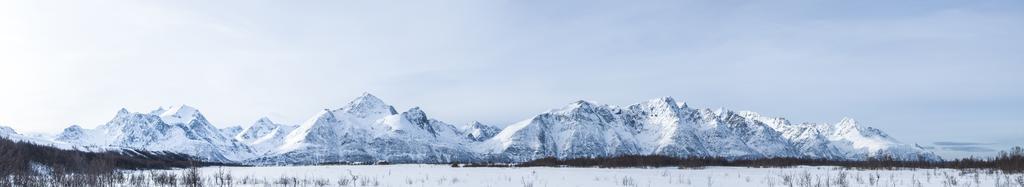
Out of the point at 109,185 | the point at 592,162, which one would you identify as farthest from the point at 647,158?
the point at 109,185

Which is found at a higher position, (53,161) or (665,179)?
(665,179)

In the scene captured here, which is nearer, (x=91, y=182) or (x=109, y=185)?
(x=91, y=182)

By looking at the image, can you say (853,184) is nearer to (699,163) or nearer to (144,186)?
(144,186)

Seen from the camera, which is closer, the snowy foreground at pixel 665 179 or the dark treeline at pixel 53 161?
the dark treeline at pixel 53 161

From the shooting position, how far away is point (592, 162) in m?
68.5

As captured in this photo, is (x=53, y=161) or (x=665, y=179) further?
(x=53, y=161)

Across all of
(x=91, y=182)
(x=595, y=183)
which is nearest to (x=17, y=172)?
(x=91, y=182)

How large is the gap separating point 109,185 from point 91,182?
7.35 ft

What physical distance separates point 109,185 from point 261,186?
187 inches

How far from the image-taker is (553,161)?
7256 cm

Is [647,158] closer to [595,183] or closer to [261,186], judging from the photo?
[595,183]

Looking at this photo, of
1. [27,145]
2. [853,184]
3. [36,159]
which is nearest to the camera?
[853,184]

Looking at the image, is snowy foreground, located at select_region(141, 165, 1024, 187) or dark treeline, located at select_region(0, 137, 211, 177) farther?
snowy foreground, located at select_region(141, 165, 1024, 187)

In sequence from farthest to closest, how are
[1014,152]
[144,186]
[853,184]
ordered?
[1014,152]
[853,184]
[144,186]
